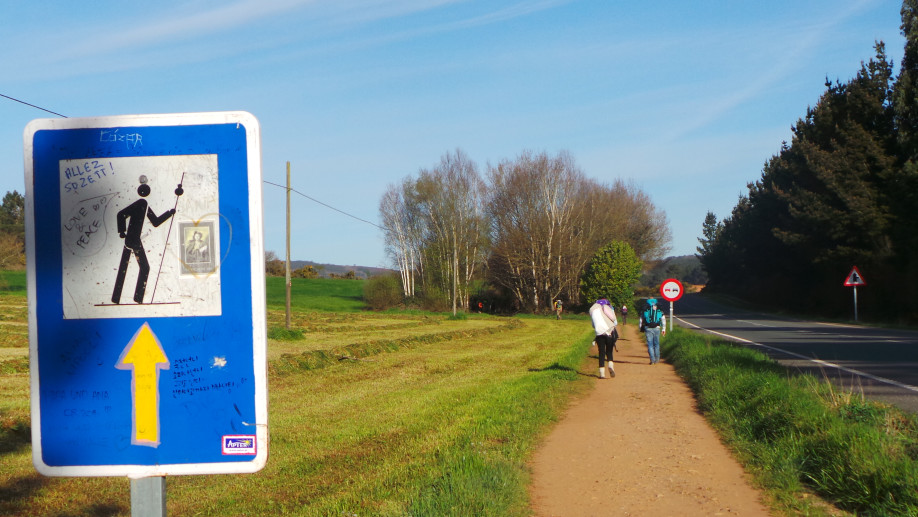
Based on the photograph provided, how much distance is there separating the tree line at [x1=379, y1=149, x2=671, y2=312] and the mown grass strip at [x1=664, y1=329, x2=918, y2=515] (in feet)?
170

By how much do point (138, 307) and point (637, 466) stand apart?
246 inches

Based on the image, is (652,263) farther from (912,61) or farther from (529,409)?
(529,409)

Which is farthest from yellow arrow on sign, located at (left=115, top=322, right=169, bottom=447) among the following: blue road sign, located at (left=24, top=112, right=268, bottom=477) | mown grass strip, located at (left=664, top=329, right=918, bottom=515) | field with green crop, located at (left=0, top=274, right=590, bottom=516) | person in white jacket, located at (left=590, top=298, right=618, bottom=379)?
person in white jacket, located at (left=590, top=298, right=618, bottom=379)

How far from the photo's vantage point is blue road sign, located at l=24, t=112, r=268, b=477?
2.00 meters

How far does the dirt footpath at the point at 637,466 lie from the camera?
600cm

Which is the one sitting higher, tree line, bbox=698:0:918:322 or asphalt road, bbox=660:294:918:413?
tree line, bbox=698:0:918:322

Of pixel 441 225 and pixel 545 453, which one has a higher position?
pixel 441 225

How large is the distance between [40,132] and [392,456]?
650cm

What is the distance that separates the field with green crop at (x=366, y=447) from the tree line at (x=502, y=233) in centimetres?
4556

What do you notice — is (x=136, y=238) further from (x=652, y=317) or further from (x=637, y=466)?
(x=652, y=317)

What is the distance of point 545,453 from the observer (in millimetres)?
8055

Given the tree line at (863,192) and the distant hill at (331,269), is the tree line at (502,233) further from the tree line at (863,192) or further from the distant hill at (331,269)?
the distant hill at (331,269)

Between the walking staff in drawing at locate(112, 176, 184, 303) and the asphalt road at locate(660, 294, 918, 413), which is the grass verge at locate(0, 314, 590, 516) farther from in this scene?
the asphalt road at locate(660, 294, 918, 413)

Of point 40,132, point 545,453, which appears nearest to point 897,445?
point 545,453
